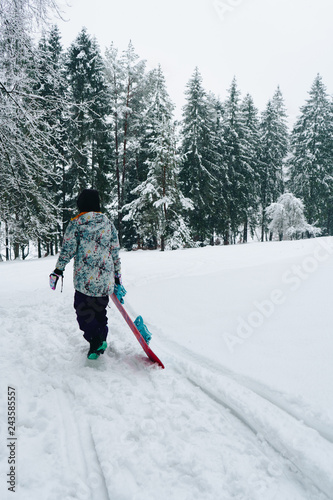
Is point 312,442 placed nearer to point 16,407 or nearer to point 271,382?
point 271,382

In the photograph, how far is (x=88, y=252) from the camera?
3.64 meters

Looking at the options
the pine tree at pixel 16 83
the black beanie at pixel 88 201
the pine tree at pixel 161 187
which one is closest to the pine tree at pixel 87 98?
the pine tree at pixel 161 187

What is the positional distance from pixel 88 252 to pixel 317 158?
28.4 metres

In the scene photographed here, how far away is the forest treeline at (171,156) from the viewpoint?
18.9 meters

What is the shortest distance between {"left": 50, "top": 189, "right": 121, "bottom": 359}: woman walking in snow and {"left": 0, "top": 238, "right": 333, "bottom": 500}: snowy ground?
51 centimetres

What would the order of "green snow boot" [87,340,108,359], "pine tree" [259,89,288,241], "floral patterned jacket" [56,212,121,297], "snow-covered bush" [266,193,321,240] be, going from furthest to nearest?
"pine tree" [259,89,288,241] → "snow-covered bush" [266,193,321,240] → "green snow boot" [87,340,108,359] → "floral patterned jacket" [56,212,121,297]

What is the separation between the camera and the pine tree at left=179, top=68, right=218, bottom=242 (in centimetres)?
2191

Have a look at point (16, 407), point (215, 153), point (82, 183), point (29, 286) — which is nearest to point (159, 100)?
point (215, 153)

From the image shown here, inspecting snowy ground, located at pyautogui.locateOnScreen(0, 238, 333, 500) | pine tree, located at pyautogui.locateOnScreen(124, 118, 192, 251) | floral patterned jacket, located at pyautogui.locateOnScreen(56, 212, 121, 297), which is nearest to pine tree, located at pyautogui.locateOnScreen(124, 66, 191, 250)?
pine tree, located at pyautogui.locateOnScreen(124, 118, 192, 251)

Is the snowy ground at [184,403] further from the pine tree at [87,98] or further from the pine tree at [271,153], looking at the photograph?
the pine tree at [271,153]

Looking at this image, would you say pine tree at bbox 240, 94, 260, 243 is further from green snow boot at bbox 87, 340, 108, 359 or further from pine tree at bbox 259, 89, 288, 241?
green snow boot at bbox 87, 340, 108, 359

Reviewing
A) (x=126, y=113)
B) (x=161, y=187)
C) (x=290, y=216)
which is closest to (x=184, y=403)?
(x=161, y=187)

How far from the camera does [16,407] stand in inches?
107

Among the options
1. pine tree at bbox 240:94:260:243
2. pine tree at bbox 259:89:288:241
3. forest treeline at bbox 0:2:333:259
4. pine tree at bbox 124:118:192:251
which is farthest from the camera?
pine tree at bbox 259:89:288:241
